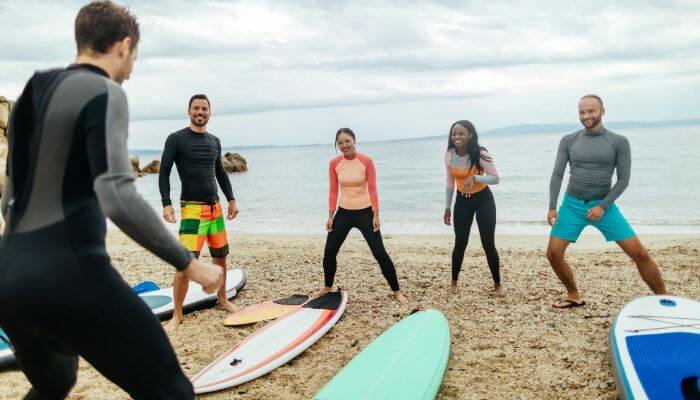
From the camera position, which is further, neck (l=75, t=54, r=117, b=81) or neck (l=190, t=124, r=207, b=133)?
neck (l=190, t=124, r=207, b=133)

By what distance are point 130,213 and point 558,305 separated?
16.9 feet

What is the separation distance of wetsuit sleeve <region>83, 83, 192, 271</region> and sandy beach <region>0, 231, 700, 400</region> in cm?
260

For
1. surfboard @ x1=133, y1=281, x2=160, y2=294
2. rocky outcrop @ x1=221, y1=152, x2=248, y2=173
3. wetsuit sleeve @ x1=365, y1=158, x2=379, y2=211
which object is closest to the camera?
wetsuit sleeve @ x1=365, y1=158, x2=379, y2=211

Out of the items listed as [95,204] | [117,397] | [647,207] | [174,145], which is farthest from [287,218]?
[95,204]

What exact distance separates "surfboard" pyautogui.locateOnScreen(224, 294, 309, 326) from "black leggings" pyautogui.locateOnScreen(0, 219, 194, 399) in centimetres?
360

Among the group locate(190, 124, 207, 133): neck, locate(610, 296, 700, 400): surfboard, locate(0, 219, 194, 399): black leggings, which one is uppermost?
locate(190, 124, 207, 133): neck

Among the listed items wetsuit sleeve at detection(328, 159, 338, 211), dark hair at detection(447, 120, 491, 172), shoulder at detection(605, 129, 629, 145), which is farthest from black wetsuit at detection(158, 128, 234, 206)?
shoulder at detection(605, 129, 629, 145)

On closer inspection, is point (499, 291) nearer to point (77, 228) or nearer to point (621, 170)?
point (621, 170)

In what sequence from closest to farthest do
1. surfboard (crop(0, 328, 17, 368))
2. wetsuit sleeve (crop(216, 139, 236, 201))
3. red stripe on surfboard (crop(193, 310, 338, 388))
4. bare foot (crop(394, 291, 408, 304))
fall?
red stripe on surfboard (crop(193, 310, 338, 388)), surfboard (crop(0, 328, 17, 368)), wetsuit sleeve (crop(216, 139, 236, 201)), bare foot (crop(394, 291, 408, 304))

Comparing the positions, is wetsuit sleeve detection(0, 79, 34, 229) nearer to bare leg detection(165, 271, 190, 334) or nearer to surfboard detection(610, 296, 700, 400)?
bare leg detection(165, 271, 190, 334)

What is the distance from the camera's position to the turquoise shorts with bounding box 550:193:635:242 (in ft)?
16.3

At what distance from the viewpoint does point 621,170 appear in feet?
16.4

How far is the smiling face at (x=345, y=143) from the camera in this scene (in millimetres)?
5688

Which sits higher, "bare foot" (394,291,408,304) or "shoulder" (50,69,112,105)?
"shoulder" (50,69,112,105)
